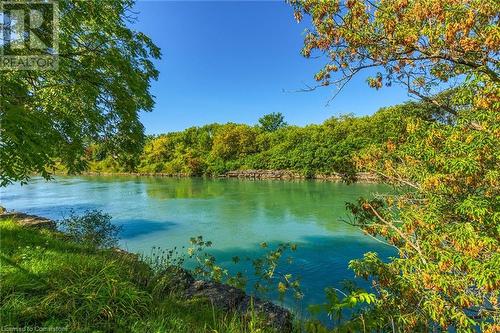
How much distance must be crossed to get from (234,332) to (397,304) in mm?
2452

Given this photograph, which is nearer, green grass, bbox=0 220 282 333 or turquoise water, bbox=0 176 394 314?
green grass, bbox=0 220 282 333

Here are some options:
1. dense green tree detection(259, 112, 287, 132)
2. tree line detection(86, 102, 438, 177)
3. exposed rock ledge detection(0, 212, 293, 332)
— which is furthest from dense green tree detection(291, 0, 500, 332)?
dense green tree detection(259, 112, 287, 132)

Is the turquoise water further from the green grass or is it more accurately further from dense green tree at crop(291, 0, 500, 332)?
the green grass

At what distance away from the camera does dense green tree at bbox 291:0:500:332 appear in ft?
10.4

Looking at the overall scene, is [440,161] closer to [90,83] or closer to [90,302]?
[90,302]

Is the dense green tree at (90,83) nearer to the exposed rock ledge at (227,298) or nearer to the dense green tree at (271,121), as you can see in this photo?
the exposed rock ledge at (227,298)

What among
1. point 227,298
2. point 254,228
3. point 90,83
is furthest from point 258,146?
point 227,298

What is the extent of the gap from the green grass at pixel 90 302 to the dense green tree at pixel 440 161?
61.4 inches

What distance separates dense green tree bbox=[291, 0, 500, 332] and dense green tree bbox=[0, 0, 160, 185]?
4.47 metres

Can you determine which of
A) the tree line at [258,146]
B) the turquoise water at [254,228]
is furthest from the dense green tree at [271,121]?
the turquoise water at [254,228]

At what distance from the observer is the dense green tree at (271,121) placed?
227ft

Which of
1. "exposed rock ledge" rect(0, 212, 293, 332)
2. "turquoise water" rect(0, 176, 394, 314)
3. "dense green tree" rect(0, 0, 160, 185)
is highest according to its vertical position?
"dense green tree" rect(0, 0, 160, 185)

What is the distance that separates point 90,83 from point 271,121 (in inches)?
2509

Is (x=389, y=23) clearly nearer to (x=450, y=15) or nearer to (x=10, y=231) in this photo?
(x=450, y=15)
